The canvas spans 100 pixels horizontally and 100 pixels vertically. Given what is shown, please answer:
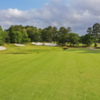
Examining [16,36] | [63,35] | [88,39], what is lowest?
[88,39]

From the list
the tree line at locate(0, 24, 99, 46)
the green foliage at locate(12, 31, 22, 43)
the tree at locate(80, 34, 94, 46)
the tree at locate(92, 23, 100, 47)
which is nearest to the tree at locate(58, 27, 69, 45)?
the tree line at locate(0, 24, 99, 46)

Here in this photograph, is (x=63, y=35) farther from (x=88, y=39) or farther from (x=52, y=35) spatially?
(x=88, y=39)

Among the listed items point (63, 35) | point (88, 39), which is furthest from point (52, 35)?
point (88, 39)

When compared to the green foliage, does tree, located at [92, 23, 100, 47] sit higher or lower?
higher

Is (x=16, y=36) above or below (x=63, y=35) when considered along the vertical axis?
below

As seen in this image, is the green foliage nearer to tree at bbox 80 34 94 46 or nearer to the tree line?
the tree line

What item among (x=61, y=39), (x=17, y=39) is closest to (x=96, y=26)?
(x=61, y=39)

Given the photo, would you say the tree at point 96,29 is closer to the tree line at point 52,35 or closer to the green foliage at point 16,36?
the tree line at point 52,35

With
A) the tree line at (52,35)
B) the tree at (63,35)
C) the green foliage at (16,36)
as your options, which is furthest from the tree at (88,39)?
the green foliage at (16,36)

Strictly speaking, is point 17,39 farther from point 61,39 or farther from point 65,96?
point 65,96

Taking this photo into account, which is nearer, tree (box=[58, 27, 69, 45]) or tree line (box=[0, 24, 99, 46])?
tree line (box=[0, 24, 99, 46])

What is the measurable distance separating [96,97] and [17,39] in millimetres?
73027

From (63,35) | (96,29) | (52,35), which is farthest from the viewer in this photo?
(52,35)

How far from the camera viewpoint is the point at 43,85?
535 centimetres
